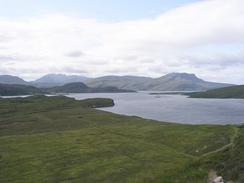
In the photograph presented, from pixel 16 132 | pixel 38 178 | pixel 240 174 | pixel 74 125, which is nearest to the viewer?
pixel 240 174

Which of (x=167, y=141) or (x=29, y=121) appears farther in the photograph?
(x=29, y=121)

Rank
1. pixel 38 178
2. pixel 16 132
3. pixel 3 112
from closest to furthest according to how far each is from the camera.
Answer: pixel 38 178
pixel 16 132
pixel 3 112

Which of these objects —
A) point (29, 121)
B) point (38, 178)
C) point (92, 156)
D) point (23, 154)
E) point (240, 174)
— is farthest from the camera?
point (29, 121)

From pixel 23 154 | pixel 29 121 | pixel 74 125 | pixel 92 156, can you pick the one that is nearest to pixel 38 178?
pixel 92 156

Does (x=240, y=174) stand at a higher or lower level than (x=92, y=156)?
higher

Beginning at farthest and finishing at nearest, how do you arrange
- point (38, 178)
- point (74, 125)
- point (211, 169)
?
point (74, 125) → point (38, 178) → point (211, 169)

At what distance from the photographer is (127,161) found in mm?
67750

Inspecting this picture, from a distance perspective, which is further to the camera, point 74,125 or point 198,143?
point 74,125

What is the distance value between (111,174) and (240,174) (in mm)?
26235

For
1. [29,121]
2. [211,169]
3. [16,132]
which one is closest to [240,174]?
[211,169]

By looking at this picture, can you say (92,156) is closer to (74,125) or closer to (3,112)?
(74,125)

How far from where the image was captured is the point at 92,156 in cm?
7325

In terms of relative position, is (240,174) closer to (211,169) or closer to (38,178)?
(211,169)

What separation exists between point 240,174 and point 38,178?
114 ft
